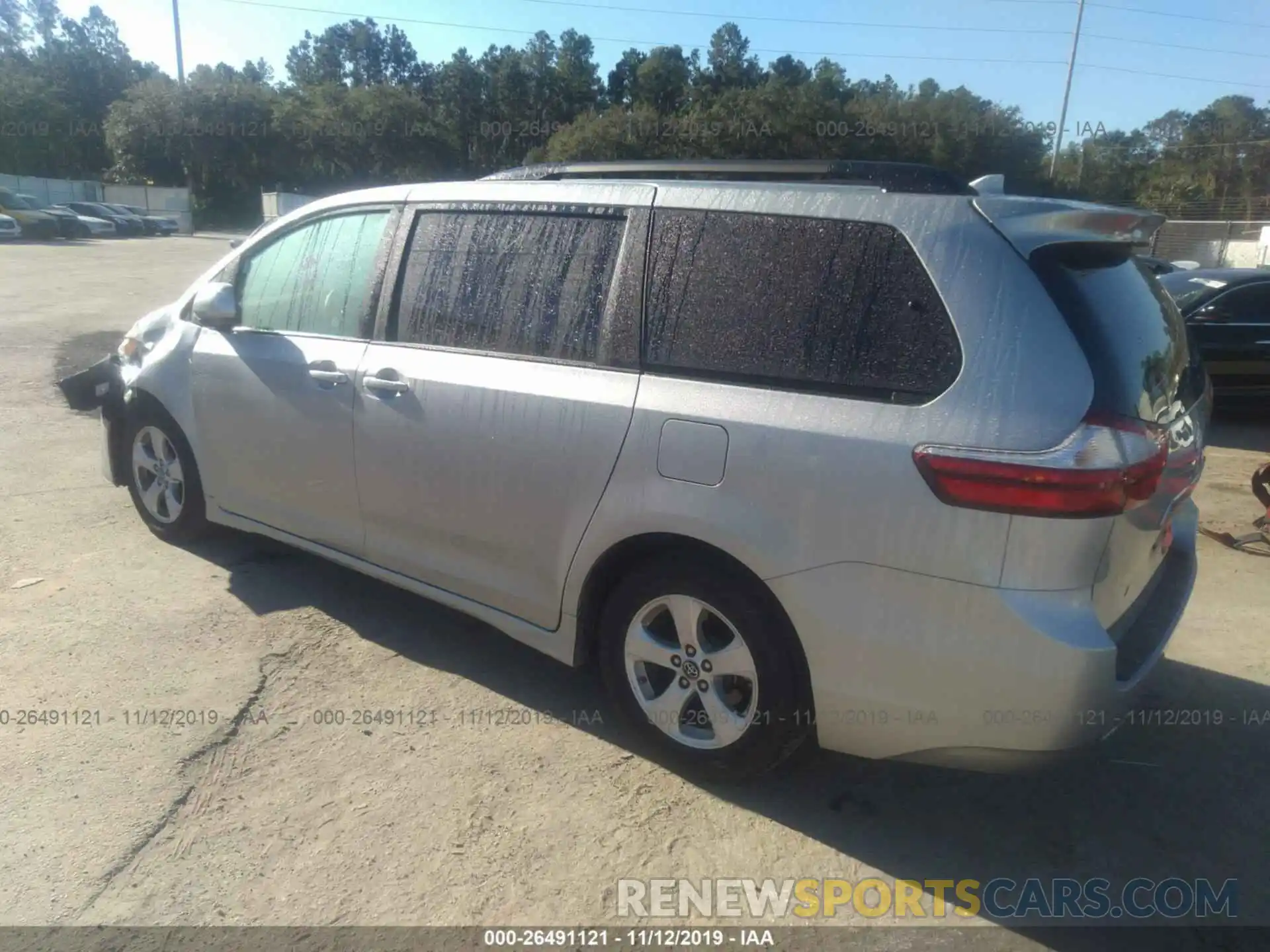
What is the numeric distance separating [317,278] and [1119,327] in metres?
3.03

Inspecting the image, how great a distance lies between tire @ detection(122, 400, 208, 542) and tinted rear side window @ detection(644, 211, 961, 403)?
273 centimetres

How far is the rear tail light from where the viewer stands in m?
2.27

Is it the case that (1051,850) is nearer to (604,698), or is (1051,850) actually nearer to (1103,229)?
(604,698)

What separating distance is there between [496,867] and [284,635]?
68.6 inches

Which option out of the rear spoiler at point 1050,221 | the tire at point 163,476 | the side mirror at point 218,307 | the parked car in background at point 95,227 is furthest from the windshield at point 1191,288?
the parked car in background at point 95,227

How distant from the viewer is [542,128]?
5744cm

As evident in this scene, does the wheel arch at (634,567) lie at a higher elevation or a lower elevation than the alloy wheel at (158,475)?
higher

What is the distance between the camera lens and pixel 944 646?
7.95ft

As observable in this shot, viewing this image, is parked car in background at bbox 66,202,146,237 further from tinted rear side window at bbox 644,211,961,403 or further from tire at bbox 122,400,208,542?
tinted rear side window at bbox 644,211,961,403

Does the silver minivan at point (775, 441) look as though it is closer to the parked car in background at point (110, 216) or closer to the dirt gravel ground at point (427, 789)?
the dirt gravel ground at point (427, 789)

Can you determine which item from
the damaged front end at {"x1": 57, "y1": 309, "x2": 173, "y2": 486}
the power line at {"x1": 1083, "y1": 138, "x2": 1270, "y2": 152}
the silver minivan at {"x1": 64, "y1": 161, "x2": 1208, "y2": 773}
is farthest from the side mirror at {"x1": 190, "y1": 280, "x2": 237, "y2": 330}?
the power line at {"x1": 1083, "y1": 138, "x2": 1270, "y2": 152}

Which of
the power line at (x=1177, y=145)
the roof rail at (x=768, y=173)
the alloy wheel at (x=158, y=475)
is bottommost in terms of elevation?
the alloy wheel at (x=158, y=475)

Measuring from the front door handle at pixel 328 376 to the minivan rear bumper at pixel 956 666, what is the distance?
1.97m

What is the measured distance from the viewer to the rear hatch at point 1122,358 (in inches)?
93.7
